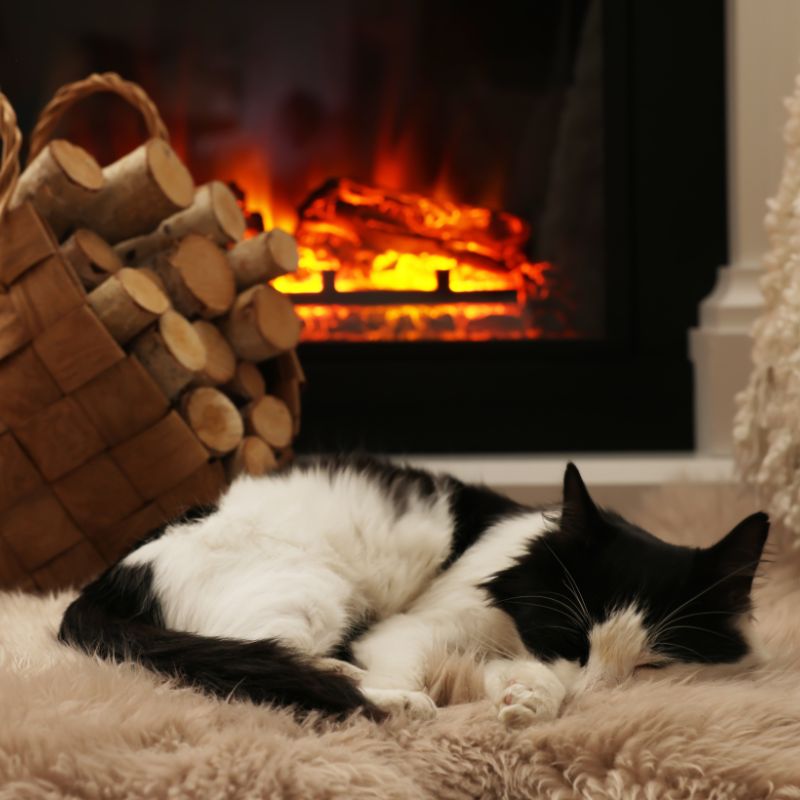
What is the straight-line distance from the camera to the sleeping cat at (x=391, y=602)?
101 centimetres

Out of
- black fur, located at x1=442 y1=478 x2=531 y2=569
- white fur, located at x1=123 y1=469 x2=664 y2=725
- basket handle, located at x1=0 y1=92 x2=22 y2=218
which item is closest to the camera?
white fur, located at x1=123 y1=469 x2=664 y2=725

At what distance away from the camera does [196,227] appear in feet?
5.85

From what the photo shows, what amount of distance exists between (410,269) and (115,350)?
41.4 inches

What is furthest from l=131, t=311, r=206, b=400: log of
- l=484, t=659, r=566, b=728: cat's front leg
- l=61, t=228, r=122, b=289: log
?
l=484, t=659, r=566, b=728: cat's front leg

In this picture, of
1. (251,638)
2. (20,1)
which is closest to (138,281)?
(251,638)

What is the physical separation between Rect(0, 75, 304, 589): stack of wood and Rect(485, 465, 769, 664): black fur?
2.11 ft

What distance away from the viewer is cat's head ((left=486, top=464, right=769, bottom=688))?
1.05 meters

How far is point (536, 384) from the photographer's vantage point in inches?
93.0

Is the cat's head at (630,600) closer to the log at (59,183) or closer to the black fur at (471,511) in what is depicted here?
the black fur at (471,511)

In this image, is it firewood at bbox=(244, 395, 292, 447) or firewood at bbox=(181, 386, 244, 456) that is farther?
firewood at bbox=(244, 395, 292, 447)

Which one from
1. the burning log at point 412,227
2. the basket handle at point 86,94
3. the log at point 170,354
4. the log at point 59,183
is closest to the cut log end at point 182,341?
the log at point 170,354

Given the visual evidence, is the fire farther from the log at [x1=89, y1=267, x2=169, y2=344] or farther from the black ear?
the black ear

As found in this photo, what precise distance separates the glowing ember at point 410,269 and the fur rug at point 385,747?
1463 millimetres

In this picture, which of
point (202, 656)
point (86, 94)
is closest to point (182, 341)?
point (86, 94)
